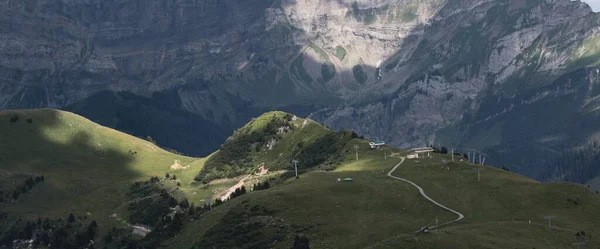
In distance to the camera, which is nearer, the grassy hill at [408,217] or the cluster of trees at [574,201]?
the grassy hill at [408,217]

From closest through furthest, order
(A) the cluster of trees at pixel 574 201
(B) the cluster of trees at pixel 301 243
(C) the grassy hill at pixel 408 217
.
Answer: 1. (C) the grassy hill at pixel 408 217
2. (B) the cluster of trees at pixel 301 243
3. (A) the cluster of trees at pixel 574 201

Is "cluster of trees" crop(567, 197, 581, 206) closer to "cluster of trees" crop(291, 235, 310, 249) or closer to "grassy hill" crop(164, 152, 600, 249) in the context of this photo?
"grassy hill" crop(164, 152, 600, 249)

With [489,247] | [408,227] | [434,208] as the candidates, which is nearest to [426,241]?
[489,247]

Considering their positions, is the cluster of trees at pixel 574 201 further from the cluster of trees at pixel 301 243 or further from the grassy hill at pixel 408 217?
the cluster of trees at pixel 301 243

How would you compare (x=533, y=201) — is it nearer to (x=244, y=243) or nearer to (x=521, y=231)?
(x=521, y=231)

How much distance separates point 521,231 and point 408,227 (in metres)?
22.6

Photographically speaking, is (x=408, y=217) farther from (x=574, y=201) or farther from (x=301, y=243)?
(x=574, y=201)

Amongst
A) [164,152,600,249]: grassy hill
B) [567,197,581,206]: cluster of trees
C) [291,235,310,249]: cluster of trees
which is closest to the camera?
[164,152,600,249]: grassy hill

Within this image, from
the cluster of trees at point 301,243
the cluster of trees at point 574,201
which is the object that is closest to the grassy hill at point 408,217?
the cluster of trees at point 574,201

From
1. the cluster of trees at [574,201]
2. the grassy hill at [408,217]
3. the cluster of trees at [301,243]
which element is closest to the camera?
the grassy hill at [408,217]

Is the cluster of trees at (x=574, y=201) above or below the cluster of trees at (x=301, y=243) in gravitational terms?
above

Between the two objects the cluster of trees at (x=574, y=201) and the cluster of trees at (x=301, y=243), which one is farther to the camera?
the cluster of trees at (x=574, y=201)

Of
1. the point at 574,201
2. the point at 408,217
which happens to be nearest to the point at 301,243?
the point at 408,217

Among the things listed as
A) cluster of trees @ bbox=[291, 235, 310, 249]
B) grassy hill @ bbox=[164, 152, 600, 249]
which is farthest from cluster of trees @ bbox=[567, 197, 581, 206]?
cluster of trees @ bbox=[291, 235, 310, 249]
